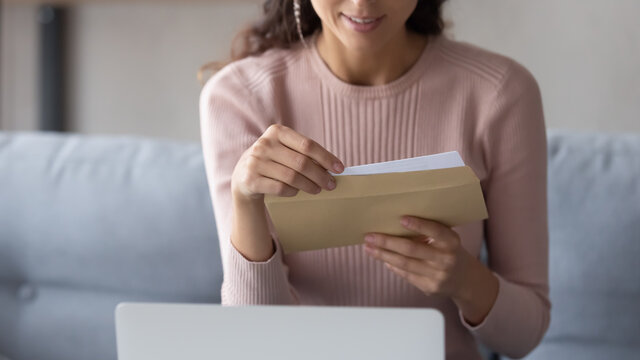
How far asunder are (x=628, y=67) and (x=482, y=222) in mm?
924

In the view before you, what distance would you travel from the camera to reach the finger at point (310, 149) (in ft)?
2.56

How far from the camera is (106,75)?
7.82ft

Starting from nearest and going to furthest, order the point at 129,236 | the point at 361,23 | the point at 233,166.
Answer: the point at 361,23 < the point at 233,166 < the point at 129,236

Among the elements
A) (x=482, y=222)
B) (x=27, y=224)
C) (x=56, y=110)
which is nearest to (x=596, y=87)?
(x=482, y=222)

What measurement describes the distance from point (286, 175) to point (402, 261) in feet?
0.65

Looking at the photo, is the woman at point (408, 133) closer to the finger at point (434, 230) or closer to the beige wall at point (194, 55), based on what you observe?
the finger at point (434, 230)

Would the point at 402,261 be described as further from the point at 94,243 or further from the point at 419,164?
the point at 94,243

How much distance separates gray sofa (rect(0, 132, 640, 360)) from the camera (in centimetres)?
132

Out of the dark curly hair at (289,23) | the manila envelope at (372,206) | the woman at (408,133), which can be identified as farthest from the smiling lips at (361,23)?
the manila envelope at (372,206)

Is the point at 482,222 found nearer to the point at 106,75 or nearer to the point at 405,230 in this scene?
the point at 405,230

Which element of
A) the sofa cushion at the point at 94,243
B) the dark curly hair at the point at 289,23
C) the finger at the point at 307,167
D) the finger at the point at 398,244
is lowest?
the sofa cushion at the point at 94,243

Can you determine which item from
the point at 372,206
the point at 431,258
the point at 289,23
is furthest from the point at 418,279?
the point at 289,23

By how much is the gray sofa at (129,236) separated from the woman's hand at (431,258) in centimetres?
41

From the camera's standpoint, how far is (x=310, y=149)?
0.79 meters
